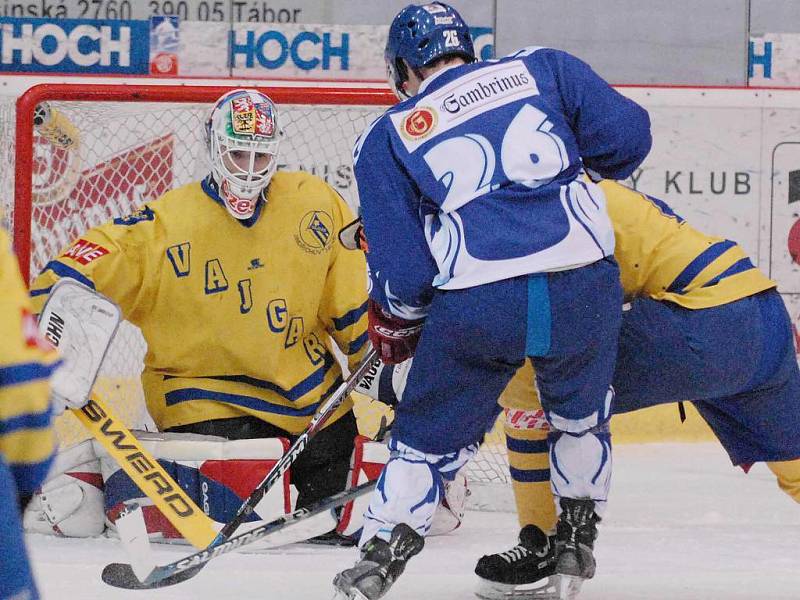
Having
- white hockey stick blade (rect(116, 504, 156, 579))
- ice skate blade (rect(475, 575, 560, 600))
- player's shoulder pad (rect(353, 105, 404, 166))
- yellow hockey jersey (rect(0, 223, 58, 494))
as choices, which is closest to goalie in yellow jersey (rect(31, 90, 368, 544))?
white hockey stick blade (rect(116, 504, 156, 579))

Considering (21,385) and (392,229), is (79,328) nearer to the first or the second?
(392,229)

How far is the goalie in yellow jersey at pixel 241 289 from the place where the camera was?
280 cm

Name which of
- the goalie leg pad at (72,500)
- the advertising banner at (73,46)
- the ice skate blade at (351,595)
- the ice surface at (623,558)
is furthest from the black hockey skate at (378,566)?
the advertising banner at (73,46)

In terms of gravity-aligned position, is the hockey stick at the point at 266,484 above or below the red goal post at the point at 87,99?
below

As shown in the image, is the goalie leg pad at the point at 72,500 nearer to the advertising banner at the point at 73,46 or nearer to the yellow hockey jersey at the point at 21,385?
the advertising banner at the point at 73,46

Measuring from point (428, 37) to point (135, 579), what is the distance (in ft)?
3.30

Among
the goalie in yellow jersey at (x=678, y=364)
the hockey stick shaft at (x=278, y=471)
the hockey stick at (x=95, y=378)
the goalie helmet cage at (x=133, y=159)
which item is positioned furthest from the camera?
the goalie helmet cage at (x=133, y=159)

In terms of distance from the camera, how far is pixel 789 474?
7.42ft

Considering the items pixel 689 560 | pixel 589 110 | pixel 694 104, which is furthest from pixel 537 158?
pixel 694 104

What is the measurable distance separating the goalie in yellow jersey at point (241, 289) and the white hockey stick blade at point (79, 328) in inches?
5.3

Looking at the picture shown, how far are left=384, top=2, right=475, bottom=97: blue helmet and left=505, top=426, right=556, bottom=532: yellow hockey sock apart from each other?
620 mm

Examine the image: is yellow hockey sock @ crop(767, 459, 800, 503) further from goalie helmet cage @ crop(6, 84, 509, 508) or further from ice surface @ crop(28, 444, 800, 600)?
goalie helmet cage @ crop(6, 84, 509, 508)

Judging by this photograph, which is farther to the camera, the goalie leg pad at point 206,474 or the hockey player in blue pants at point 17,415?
the goalie leg pad at point 206,474

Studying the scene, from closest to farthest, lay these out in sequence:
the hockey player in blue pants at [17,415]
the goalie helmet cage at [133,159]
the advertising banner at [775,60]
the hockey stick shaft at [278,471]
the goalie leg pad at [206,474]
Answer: the hockey player in blue pants at [17,415], the hockey stick shaft at [278,471], the goalie leg pad at [206,474], the goalie helmet cage at [133,159], the advertising banner at [775,60]
